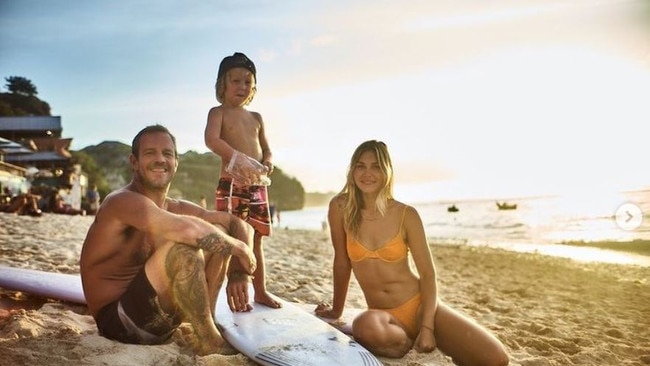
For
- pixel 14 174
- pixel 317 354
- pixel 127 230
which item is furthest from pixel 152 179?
pixel 14 174

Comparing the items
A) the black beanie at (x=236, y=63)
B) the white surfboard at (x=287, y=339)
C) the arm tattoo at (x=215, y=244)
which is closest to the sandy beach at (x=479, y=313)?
the white surfboard at (x=287, y=339)

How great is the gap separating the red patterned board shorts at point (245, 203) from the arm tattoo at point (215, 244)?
102 centimetres

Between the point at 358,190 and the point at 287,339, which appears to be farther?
the point at 358,190

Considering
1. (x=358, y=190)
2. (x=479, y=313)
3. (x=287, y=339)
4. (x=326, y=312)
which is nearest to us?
(x=287, y=339)

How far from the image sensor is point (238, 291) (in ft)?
9.98

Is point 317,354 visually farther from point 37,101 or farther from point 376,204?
point 37,101

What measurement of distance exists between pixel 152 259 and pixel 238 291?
76 cm

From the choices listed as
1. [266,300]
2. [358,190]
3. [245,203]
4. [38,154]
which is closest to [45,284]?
[245,203]

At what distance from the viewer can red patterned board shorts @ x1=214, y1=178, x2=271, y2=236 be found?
3.61m

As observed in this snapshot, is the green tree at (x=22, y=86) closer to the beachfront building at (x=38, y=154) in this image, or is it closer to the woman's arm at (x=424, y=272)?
the beachfront building at (x=38, y=154)

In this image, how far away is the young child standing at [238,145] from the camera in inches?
140

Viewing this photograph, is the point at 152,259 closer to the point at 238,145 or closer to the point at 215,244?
the point at 215,244


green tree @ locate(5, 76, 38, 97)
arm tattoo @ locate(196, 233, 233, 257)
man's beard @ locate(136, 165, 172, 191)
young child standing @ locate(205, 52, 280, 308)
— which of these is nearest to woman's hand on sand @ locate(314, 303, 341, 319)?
young child standing @ locate(205, 52, 280, 308)

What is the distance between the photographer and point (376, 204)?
321 cm
